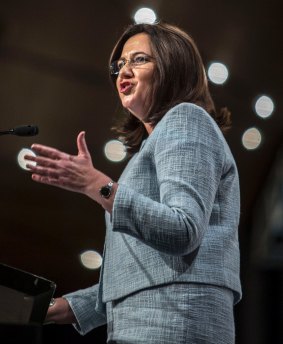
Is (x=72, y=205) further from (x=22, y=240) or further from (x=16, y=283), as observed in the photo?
(x=16, y=283)

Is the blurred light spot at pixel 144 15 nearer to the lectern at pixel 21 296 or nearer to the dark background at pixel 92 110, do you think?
the dark background at pixel 92 110

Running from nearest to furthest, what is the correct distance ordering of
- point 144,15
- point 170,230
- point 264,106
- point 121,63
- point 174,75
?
point 170,230
point 174,75
point 121,63
point 144,15
point 264,106

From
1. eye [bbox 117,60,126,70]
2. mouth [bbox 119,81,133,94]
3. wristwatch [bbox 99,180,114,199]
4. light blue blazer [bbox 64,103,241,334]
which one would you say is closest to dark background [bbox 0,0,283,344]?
eye [bbox 117,60,126,70]

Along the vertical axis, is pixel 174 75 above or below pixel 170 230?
above

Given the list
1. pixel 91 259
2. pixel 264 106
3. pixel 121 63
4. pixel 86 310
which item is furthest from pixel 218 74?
pixel 86 310

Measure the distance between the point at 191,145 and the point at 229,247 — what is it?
0.18 meters

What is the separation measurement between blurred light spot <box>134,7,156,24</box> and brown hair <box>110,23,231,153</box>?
0.98 m

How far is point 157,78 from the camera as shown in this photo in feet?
4.09

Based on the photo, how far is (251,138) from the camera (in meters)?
2.52

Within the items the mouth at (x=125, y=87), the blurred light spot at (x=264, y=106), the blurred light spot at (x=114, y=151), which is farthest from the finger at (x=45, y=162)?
the blurred light spot at (x=264, y=106)

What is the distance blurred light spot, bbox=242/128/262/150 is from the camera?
98.6 inches

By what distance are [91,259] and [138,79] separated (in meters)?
1.35

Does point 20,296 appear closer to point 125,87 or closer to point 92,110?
Result: point 125,87

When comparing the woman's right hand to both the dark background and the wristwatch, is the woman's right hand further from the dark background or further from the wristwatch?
the dark background
